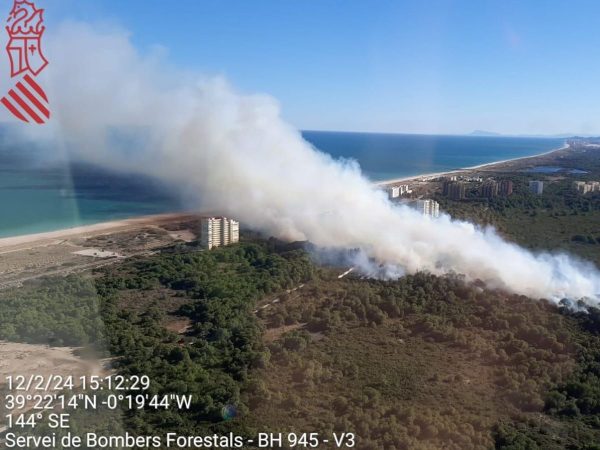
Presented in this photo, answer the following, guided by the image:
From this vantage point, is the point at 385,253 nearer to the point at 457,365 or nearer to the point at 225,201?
the point at 457,365

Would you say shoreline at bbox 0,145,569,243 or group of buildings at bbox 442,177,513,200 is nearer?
shoreline at bbox 0,145,569,243

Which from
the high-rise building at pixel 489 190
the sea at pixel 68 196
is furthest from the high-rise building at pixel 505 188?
the sea at pixel 68 196

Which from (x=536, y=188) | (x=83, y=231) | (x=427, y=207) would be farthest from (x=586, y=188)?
(x=83, y=231)

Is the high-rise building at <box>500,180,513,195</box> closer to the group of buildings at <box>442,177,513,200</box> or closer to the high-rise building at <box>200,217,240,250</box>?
the group of buildings at <box>442,177,513,200</box>

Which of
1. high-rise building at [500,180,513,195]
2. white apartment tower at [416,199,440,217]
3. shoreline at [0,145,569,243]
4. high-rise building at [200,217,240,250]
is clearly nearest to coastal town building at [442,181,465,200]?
high-rise building at [500,180,513,195]

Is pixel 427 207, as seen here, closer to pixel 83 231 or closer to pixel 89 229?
pixel 89 229
